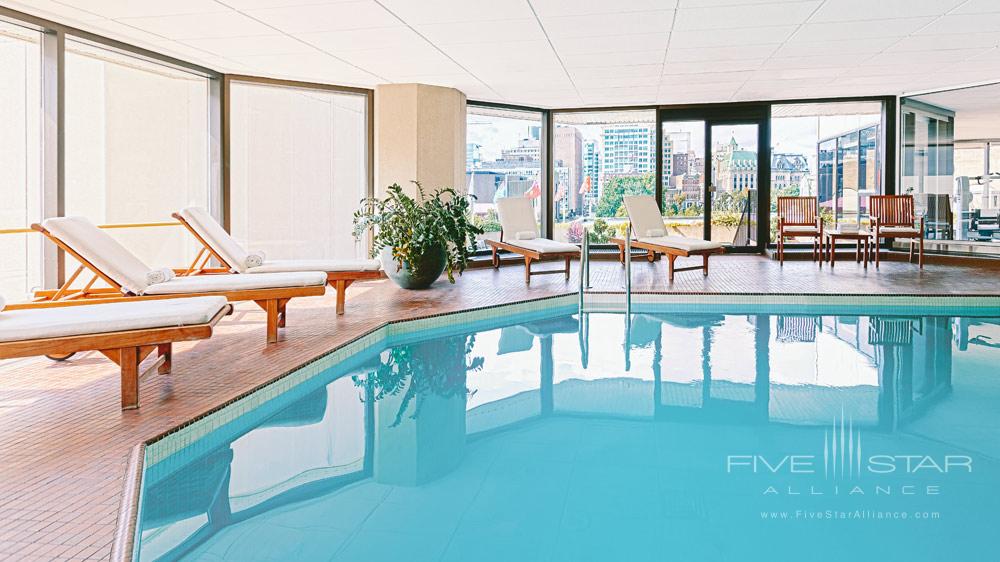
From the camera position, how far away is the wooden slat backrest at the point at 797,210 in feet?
33.7

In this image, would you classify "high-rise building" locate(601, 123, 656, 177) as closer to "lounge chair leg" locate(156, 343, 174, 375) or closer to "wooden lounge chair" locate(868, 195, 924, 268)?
"wooden lounge chair" locate(868, 195, 924, 268)

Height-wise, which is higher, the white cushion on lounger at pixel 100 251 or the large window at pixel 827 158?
the large window at pixel 827 158

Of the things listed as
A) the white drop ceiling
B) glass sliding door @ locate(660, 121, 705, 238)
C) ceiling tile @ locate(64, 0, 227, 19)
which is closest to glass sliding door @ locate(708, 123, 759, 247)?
glass sliding door @ locate(660, 121, 705, 238)

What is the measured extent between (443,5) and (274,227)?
4.59 metres

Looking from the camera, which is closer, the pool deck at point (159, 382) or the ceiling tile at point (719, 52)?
the pool deck at point (159, 382)

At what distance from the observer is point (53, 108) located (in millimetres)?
5789

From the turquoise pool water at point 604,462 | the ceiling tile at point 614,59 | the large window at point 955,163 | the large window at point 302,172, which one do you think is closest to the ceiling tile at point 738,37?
the ceiling tile at point 614,59

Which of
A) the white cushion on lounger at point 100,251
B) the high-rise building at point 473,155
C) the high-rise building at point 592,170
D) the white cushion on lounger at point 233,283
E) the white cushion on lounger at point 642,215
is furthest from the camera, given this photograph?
the high-rise building at point 592,170

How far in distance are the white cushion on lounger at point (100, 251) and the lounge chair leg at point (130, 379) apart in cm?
96

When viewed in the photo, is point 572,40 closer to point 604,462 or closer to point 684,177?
point 604,462

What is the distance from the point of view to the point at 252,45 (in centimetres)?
672

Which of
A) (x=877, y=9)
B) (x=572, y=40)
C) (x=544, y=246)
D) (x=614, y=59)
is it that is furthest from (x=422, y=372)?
(x=877, y=9)

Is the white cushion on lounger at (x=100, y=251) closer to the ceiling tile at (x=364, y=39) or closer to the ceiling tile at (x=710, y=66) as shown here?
the ceiling tile at (x=364, y=39)

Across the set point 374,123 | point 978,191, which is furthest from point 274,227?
point 978,191
